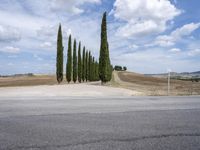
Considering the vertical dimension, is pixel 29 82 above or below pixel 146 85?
above

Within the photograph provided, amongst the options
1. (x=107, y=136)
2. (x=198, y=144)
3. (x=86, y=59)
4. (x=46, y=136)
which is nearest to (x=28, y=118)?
(x=46, y=136)

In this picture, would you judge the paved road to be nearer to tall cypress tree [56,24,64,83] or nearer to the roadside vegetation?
the roadside vegetation

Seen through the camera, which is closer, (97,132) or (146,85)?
(97,132)

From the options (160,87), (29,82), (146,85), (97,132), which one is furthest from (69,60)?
(97,132)

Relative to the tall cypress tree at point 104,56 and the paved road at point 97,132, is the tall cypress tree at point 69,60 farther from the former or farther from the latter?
the paved road at point 97,132

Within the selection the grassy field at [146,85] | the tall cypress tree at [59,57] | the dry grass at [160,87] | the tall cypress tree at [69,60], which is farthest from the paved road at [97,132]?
the tall cypress tree at [69,60]

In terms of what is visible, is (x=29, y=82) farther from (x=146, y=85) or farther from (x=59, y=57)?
(x=59, y=57)

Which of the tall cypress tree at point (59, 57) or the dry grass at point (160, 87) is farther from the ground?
the tall cypress tree at point (59, 57)

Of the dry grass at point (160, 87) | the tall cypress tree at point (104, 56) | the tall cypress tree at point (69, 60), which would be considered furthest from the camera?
the tall cypress tree at point (69, 60)

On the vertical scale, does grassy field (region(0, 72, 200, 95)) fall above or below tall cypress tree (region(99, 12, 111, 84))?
below

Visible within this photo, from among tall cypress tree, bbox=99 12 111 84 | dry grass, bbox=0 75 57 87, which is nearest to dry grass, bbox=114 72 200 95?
tall cypress tree, bbox=99 12 111 84

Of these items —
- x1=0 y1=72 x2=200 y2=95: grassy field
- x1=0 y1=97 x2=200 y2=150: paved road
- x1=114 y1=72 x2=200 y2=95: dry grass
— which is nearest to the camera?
x1=0 y1=97 x2=200 y2=150: paved road

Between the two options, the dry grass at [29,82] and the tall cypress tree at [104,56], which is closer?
the tall cypress tree at [104,56]

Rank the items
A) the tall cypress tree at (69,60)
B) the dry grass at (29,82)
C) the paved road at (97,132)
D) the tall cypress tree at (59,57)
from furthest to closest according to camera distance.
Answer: the dry grass at (29,82) < the tall cypress tree at (69,60) < the tall cypress tree at (59,57) < the paved road at (97,132)
